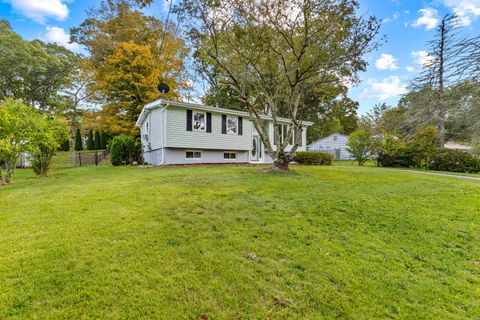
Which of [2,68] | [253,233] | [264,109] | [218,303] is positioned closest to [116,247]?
[218,303]

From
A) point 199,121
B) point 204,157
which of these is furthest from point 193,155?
point 199,121

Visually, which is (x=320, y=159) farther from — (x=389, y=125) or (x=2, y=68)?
(x=2, y=68)

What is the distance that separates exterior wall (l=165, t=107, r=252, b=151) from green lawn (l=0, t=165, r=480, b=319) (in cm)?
793

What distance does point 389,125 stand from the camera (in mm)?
34062

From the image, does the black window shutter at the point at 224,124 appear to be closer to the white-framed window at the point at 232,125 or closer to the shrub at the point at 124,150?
the white-framed window at the point at 232,125

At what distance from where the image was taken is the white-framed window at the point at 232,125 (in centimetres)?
1595

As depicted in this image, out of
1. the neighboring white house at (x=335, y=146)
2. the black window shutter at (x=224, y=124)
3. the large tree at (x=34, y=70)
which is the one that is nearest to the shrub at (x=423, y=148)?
the black window shutter at (x=224, y=124)

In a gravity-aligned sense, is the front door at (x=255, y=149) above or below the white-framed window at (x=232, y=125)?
below

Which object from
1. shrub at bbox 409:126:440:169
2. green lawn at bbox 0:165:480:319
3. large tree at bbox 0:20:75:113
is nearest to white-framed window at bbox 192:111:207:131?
green lawn at bbox 0:165:480:319

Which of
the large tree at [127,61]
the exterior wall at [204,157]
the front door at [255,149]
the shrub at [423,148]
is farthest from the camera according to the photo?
the large tree at [127,61]

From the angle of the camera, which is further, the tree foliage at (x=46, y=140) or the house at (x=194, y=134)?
the house at (x=194, y=134)

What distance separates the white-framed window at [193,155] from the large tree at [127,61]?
7.11m

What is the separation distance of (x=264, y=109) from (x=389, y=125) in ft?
61.2

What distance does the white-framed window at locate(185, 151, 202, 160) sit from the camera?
1473cm
